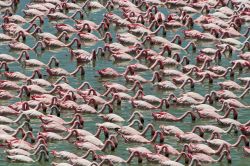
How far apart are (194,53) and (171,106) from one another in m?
11.7

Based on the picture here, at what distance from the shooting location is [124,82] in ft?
306

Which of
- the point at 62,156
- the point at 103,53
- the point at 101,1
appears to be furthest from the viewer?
the point at 101,1

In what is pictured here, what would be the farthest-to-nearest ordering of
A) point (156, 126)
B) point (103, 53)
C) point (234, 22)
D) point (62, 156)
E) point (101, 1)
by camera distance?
point (101, 1), point (234, 22), point (103, 53), point (156, 126), point (62, 156)

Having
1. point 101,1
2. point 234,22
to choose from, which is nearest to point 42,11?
point 101,1

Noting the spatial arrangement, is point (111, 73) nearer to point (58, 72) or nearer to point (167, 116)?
point (58, 72)

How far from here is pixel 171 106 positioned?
88.9 m

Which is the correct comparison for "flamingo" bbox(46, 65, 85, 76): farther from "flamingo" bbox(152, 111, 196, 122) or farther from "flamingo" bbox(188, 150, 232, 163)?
"flamingo" bbox(188, 150, 232, 163)

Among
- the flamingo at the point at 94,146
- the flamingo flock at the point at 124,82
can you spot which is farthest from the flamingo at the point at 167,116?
the flamingo at the point at 94,146

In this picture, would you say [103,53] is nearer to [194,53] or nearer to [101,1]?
[194,53]

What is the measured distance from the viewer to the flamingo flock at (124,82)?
263 ft

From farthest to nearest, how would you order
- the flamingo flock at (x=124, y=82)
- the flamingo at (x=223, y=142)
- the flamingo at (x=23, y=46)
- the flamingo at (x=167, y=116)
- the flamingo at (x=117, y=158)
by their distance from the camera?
the flamingo at (x=23, y=46) < the flamingo at (x=167, y=116) < the flamingo at (x=223, y=142) < the flamingo flock at (x=124, y=82) < the flamingo at (x=117, y=158)

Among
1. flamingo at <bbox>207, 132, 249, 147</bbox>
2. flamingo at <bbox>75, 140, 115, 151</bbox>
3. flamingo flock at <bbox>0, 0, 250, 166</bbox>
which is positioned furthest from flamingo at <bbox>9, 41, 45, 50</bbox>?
flamingo at <bbox>207, 132, 249, 147</bbox>

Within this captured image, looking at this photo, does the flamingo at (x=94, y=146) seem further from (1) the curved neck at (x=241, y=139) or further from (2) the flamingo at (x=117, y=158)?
(1) the curved neck at (x=241, y=139)

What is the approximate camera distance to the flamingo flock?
80250mm
